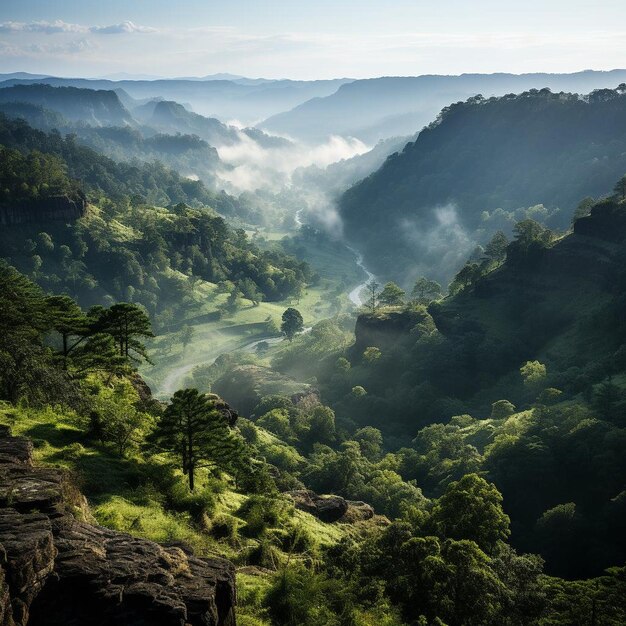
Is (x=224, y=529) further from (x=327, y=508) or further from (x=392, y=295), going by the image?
(x=392, y=295)

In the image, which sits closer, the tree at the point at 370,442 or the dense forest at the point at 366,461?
the dense forest at the point at 366,461

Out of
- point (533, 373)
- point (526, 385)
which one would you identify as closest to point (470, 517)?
Result: point (526, 385)

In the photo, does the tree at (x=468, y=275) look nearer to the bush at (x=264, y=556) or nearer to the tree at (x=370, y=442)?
the tree at (x=370, y=442)

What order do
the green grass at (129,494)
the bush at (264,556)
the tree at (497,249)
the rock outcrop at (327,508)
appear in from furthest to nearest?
Answer: the tree at (497,249) < the rock outcrop at (327,508) < the bush at (264,556) < the green grass at (129,494)

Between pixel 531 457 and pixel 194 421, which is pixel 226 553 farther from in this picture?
pixel 531 457

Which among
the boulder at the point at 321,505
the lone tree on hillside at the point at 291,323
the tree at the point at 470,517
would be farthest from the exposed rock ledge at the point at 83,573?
the lone tree on hillside at the point at 291,323

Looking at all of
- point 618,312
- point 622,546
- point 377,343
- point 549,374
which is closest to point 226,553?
point 622,546
